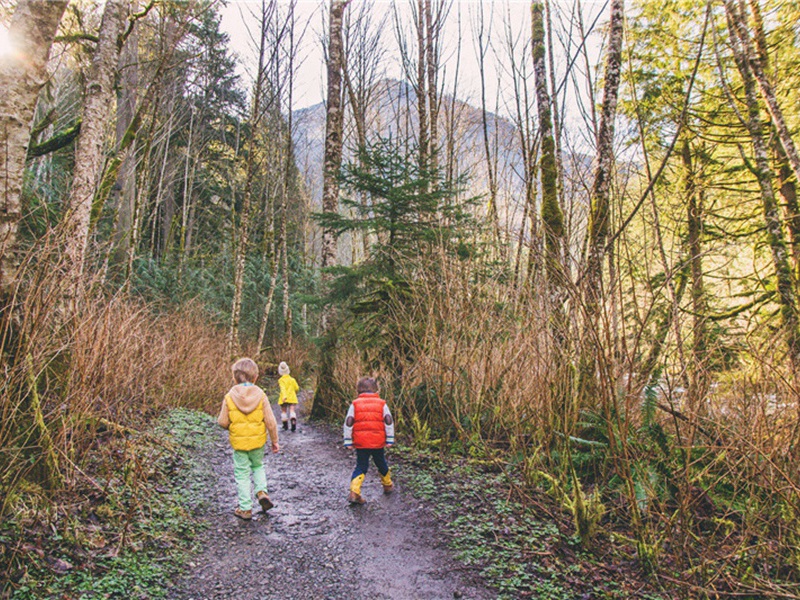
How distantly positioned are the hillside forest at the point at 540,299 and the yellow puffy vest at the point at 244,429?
91 centimetres

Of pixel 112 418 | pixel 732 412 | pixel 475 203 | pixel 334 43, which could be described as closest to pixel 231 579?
pixel 112 418

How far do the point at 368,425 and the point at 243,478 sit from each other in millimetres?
1435

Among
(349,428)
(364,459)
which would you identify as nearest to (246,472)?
(349,428)

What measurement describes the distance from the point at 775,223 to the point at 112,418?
9.61 metres

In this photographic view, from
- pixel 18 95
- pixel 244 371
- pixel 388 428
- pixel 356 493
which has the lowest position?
pixel 356 493

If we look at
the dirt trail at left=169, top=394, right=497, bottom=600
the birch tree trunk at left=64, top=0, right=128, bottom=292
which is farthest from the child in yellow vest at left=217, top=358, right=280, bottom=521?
the birch tree trunk at left=64, top=0, right=128, bottom=292

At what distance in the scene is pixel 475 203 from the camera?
8406 millimetres

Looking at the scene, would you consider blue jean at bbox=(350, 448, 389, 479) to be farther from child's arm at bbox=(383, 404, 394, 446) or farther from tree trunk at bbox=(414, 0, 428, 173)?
tree trunk at bbox=(414, 0, 428, 173)

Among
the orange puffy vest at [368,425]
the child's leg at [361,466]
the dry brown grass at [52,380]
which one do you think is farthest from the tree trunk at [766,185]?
the dry brown grass at [52,380]

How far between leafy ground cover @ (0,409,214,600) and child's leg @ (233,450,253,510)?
43 cm

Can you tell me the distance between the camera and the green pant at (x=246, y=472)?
438cm

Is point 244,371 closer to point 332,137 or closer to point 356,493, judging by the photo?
point 356,493

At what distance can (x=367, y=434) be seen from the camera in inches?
198

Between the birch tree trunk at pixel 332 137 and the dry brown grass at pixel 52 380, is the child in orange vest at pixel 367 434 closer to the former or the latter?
the dry brown grass at pixel 52 380
